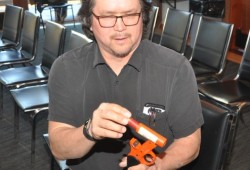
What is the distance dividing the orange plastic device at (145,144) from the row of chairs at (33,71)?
141 cm

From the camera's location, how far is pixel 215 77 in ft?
9.84

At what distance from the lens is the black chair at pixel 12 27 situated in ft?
12.3

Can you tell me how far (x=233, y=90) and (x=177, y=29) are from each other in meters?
0.88

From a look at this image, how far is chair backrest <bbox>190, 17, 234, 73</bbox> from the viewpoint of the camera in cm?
278

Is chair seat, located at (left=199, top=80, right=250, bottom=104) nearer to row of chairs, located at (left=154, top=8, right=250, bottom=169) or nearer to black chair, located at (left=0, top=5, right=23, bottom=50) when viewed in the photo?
row of chairs, located at (left=154, top=8, right=250, bottom=169)

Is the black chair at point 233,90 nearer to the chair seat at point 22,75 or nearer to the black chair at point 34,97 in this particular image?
the black chair at point 34,97

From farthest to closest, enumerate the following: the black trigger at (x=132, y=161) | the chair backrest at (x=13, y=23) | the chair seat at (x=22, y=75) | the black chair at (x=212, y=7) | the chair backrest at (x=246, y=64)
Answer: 1. the black chair at (x=212, y=7)
2. the chair backrest at (x=13, y=23)
3. the chair seat at (x=22, y=75)
4. the chair backrest at (x=246, y=64)
5. the black trigger at (x=132, y=161)

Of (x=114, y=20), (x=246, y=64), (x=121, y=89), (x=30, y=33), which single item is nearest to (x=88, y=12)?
(x=114, y=20)

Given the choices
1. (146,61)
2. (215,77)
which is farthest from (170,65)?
(215,77)

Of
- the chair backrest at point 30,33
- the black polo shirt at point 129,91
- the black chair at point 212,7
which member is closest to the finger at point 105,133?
the black polo shirt at point 129,91

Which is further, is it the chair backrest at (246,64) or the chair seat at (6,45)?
the chair seat at (6,45)

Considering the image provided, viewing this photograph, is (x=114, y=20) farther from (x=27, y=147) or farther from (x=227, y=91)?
(x=27, y=147)

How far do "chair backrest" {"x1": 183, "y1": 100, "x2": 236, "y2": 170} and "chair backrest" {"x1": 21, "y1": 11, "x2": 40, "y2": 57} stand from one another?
2.32m

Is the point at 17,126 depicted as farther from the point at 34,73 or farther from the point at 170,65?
the point at 170,65
